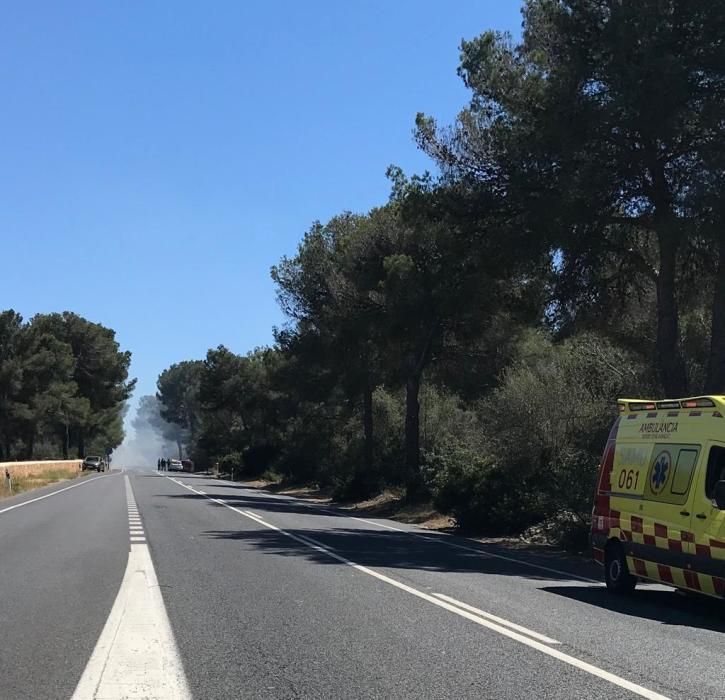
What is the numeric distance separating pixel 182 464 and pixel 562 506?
323 feet

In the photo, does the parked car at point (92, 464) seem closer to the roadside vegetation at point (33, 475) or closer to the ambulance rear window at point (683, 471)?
the roadside vegetation at point (33, 475)

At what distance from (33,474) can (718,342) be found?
4872 cm

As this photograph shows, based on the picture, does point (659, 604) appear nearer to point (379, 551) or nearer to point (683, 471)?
point (683, 471)

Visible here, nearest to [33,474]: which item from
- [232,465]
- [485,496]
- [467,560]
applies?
[232,465]

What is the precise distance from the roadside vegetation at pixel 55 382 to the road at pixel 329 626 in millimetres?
61987

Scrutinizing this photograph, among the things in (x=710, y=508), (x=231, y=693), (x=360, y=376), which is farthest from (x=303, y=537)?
(x=360, y=376)

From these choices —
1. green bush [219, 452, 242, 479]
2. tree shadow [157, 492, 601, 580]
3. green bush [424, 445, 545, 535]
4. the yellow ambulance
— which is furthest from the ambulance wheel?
green bush [219, 452, 242, 479]

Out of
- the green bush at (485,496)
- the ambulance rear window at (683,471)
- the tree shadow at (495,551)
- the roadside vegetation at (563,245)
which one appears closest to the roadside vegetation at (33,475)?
the roadside vegetation at (563,245)

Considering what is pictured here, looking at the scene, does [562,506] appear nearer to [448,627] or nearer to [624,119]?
[624,119]

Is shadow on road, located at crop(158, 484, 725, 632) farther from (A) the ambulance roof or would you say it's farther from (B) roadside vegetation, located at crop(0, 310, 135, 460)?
(B) roadside vegetation, located at crop(0, 310, 135, 460)

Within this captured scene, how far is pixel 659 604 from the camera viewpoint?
11.8 m

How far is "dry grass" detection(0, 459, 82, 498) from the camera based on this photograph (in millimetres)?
43688

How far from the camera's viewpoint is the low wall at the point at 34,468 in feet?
162

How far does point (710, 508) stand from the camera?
34.9ft
